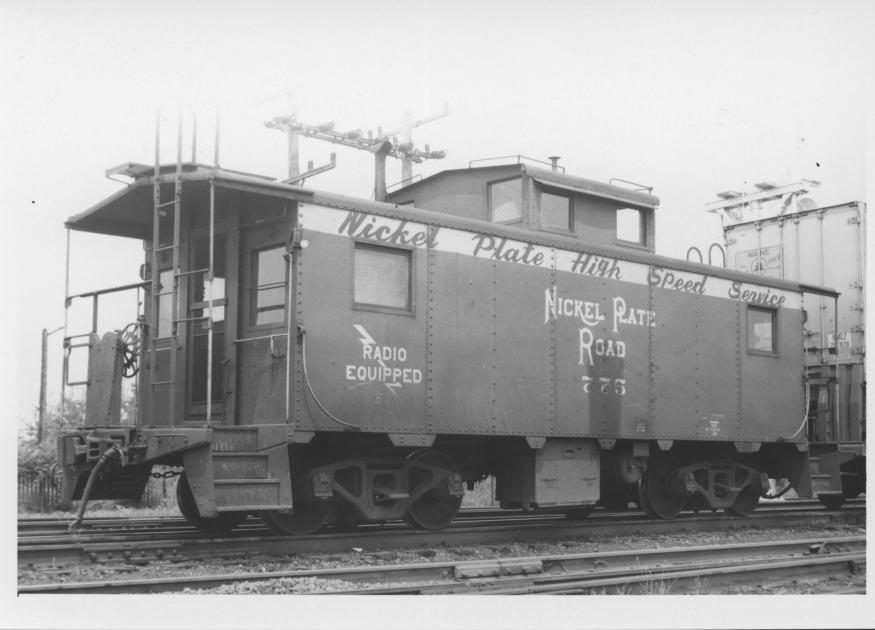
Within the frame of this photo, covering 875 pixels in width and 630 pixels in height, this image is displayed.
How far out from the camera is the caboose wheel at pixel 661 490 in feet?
45.0

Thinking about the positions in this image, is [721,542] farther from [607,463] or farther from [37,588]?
[37,588]

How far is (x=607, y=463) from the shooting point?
43.2 feet

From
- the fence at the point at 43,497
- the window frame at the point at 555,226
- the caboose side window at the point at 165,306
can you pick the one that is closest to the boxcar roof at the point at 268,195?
the window frame at the point at 555,226

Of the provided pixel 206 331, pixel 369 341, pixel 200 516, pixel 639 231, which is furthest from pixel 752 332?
pixel 200 516

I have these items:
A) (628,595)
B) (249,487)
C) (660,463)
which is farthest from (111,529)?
(660,463)

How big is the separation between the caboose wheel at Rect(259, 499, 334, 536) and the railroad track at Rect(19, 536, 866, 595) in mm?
2108

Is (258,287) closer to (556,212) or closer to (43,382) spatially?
(43,382)

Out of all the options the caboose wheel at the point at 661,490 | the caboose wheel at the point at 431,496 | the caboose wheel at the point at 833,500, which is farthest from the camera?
the caboose wheel at the point at 833,500

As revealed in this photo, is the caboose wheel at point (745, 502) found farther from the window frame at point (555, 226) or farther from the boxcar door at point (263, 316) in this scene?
the boxcar door at point (263, 316)

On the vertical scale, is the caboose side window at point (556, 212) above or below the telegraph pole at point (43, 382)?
above

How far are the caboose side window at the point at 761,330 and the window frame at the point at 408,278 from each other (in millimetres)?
5866

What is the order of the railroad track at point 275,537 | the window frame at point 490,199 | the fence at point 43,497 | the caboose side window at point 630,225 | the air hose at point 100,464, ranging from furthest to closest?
the fence at point 43,497 → the caboose side window at point 630,225 → the window frame at point 490,199 → the air hose at point 100,464 → the railroad track at point 275,537

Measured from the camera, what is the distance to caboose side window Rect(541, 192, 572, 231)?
1265 cm

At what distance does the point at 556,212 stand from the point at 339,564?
541 centimetres
